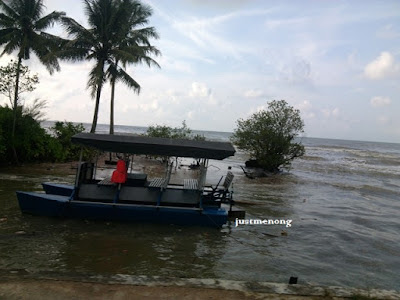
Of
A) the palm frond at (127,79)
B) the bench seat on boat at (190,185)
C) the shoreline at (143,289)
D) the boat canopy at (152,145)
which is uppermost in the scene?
the palm frond at (127,79)

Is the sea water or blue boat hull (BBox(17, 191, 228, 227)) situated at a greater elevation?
blue boat hull (BBox(17, 191, 228, 227))

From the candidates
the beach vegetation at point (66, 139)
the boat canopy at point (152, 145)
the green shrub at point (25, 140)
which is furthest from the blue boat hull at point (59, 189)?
the beach vegetation at point (66, 139)

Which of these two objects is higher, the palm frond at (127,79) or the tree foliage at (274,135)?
the palm frond at (127,79)

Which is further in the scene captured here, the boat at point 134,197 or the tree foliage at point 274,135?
the tree foliage at point 274,135

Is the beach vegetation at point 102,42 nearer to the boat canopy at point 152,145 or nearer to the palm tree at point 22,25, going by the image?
the palm tree at point 22,25

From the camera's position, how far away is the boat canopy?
9102mm

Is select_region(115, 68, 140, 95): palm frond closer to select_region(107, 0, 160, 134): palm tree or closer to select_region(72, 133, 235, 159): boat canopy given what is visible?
select_region(107, 0, 160, 134): palm tree

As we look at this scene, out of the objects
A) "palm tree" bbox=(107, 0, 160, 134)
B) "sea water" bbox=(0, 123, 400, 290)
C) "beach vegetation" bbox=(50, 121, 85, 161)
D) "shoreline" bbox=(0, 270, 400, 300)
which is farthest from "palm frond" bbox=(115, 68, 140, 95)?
Answer: "shoreline" bbox=(0, 270, 400, 300)

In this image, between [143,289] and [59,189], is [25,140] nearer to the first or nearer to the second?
[59,189]

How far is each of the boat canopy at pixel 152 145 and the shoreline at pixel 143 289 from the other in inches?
166

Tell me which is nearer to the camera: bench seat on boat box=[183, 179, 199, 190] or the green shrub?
bench seat on boat box=[183, 179, 199, 190]

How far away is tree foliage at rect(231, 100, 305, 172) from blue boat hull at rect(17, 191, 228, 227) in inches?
629

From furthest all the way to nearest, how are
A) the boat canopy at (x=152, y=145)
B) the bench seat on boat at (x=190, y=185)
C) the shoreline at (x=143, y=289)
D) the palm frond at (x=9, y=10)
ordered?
the palm frond at (x=9, y=10), the bench seat on boat at (x=190, y=185), the boat canopy at (x=152, y=145), the shoreline at (x=143, y=289)

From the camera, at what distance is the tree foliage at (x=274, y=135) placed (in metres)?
25.0
